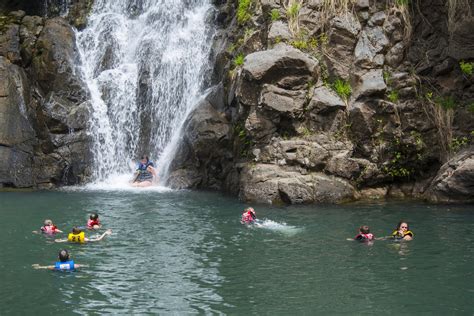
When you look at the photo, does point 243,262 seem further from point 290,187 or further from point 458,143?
point 458,143

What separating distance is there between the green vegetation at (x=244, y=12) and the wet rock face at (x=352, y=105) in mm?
1967

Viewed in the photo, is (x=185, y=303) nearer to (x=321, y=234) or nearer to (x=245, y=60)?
(x=321, y=234)

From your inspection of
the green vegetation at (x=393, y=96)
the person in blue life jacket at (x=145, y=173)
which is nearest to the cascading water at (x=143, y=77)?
the person in blue life jacket at (x=145, y=173)

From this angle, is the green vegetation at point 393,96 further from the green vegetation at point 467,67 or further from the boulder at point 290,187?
the boulder at point 290,187

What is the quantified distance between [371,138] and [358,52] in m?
3.65

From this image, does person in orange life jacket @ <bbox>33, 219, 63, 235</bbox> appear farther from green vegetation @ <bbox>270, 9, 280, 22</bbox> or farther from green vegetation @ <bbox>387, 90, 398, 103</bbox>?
green vegetation @ <bbox>387, 90, 398, 103</bbox>

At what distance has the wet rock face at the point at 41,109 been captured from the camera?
95.4ft

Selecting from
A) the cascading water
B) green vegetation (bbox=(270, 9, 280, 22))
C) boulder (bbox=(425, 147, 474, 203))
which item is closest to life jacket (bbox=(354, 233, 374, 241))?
boulder (bbox=(425, 147, 474, 203))

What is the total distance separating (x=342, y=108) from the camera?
23.7m

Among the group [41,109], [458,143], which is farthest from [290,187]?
[41,109]

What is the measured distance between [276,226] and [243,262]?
154 inches

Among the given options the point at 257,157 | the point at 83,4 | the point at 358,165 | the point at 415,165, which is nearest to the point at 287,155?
the point at 257,157

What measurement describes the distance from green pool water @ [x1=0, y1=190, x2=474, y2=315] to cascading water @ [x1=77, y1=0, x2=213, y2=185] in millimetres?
8229

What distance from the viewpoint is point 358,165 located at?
2336 cm
